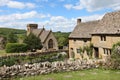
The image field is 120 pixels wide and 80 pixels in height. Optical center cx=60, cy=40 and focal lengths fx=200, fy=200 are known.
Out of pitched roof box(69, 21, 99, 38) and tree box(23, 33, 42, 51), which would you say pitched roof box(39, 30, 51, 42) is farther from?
pitched roof box(69, 21, 99, 38)

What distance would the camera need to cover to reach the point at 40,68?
1788 cm

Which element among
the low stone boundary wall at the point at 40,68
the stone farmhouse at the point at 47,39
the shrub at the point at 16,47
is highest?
the stone farmhouse at the point at 47,39

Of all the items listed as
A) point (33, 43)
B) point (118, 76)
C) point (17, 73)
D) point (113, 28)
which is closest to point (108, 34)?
point (113, 28)

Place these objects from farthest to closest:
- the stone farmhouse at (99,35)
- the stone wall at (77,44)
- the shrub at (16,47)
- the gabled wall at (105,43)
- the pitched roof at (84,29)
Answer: the shrub at (16,47) < the stone wall at (77,44) < the pitched roof at (84,29) < the stone farmhouse at (99,35) < the gabled wall at (105,43)

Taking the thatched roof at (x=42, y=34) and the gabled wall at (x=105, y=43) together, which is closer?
the gabled wall at (x=105, y=43)

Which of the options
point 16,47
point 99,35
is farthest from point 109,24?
point 16,47

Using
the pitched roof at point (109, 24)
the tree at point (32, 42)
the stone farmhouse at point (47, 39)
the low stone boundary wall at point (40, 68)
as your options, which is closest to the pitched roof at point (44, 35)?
the stone farmhouse at point (47, 39)

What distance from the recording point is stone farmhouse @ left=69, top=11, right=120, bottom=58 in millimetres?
31155

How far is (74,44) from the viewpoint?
4344 centimetres

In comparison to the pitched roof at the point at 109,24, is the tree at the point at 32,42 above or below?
below

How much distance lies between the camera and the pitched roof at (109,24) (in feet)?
101

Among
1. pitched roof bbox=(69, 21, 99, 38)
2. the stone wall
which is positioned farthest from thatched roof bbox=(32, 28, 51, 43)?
the stone wall

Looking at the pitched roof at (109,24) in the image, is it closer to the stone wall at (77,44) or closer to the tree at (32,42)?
the stone wall at (77,44)

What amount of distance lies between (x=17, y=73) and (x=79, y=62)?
21.2 ft
